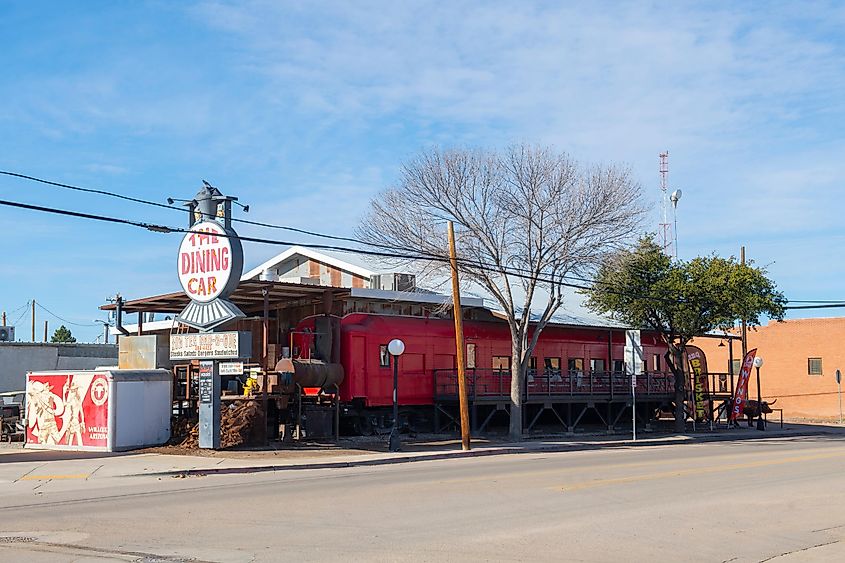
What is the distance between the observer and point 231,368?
2591cm

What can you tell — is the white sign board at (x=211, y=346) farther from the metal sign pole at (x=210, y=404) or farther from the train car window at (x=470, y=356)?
the train car window at (x=470, y=356)

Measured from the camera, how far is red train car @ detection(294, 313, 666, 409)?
103 feet

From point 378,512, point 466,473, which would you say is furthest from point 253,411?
point 378,512

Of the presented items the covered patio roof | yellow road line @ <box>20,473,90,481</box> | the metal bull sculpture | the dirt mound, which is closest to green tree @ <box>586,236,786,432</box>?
the metal bull sculpture

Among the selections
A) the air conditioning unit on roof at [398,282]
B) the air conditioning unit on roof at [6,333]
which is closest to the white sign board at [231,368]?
the air conditioning unit on roof at [398,282]

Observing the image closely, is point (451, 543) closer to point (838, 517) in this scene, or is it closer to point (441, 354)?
point (838, 517)

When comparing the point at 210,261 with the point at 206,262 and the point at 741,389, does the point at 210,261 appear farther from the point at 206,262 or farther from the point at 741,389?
the point at 741,389

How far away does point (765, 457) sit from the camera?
25.0 meters

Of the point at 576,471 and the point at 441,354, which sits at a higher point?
the point at 441,354

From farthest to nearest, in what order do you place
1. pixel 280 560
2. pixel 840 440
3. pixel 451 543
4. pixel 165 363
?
pixel 840 440, pixel 165 363, pixel 451 543, pixel 280 560

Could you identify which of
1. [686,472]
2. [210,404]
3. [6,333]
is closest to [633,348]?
[686,472]

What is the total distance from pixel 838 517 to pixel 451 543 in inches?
245

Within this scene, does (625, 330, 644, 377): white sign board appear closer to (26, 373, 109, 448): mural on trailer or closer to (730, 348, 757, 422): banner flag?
(730, 348, 757, 422): banner flag

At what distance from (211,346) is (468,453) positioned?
7.70 metres
